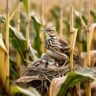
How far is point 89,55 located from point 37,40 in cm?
175

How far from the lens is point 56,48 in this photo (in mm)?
5941

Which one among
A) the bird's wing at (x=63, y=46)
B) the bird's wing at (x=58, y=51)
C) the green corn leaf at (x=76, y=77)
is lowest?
the green corn leaf at (x=76, y=77)

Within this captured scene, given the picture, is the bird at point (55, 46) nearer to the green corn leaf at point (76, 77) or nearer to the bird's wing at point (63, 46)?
the bird's wing at point (63, 46)

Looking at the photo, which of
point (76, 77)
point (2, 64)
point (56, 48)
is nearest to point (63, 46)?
point (56, 48)

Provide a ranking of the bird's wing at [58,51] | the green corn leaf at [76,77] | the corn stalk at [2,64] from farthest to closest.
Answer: the bird's wing at [58,51] → the corn stalk at [2,64] → the green corn leaf at [76,77]

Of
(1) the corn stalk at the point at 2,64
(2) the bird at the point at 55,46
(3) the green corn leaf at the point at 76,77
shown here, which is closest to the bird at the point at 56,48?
(2) the bird at the point at 55,46

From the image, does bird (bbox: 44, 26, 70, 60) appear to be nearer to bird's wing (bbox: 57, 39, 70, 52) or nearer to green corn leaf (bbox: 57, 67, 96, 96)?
bird's wing (bbox: 57, 39, 70, 52)

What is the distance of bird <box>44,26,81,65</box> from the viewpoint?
5.88 meters

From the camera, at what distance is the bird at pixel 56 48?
5883 millimetres

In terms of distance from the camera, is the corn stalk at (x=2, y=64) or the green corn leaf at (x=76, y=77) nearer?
the green corn leaf at (x=76, y=77)

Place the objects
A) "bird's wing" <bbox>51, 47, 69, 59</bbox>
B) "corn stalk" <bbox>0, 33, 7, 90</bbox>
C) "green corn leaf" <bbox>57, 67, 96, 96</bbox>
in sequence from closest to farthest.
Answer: "green corn leaf" <bbox>57, 67, 96, 96</bbox>, "corn stalk" <bbox>0, 33, 7, 90</bbox>, "bird's wing" <bbox>51, 47, 69, 59</bbox>

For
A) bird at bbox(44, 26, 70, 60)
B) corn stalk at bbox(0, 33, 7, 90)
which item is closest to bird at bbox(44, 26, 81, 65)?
bird at bbox(44, 26, 70, 60)

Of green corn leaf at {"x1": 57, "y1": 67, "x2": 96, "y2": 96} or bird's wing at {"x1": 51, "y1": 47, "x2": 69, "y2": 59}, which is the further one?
bird's wing at {"x1": 51, "y1": 47, "x2": 69, "y2": 59}

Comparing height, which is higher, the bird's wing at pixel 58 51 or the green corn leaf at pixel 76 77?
the bird's wing at pixel 58 51
